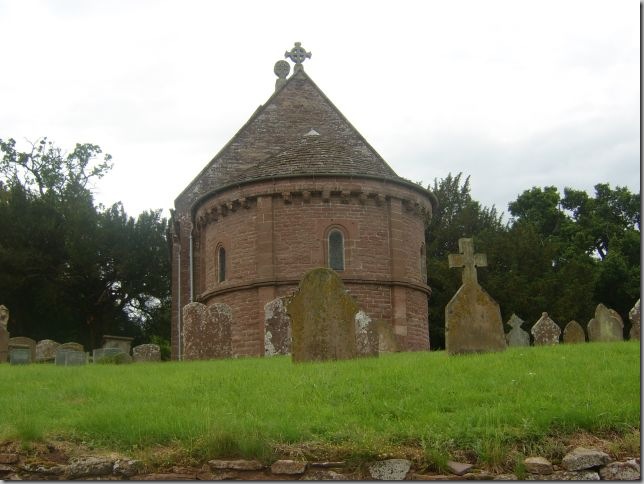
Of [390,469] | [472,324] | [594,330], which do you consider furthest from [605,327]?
[390,469]

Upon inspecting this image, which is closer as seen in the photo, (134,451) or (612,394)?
(134,451)

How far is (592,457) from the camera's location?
7117 mm

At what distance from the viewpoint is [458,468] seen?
23.0ft

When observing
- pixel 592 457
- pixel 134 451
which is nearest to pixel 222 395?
pixel 134 451

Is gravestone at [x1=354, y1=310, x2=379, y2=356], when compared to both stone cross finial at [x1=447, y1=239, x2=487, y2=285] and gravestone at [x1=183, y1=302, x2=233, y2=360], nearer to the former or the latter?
stone cross finial at [x1=447, y1=239, x2=487, y2=285]

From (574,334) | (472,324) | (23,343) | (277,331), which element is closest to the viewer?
(472,324)

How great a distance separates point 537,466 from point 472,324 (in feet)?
17.6

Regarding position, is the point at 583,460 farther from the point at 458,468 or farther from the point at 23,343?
the point at 23,343

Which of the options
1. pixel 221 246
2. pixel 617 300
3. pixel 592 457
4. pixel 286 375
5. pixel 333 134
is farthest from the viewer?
pixel 617 300

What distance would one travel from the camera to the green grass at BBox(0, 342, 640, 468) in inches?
295

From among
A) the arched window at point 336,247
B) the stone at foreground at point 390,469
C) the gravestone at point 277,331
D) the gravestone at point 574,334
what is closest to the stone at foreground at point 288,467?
the stone at foreground at point 390,469

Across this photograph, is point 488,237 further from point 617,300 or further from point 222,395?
point 222,395

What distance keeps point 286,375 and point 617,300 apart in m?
33.8

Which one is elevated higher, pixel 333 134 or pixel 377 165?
pixel 333 134
